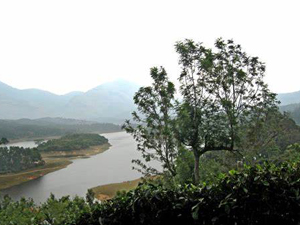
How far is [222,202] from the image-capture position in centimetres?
257

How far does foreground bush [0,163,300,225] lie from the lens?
249 cm

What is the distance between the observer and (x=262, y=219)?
97.7 inches

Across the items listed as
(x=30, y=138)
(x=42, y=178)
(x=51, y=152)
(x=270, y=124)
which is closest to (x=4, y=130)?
(x=30, y=138)

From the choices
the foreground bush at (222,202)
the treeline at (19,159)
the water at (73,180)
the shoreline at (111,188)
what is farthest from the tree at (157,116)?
the treeline at (19,159)

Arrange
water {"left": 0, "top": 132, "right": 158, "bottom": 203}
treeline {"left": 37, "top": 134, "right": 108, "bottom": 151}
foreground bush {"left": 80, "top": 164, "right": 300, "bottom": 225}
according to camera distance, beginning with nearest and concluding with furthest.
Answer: foreground bush {"left": 80, "top": 164, "right": 300, "bottom": 225} < water {"left": 0, "top": 132, "right": 158, "bottom": 203} < treeline {"left": 37, "top": 134, "right": 108, "bottom": 151}

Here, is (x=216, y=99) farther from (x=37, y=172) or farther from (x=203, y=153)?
(x=37, y=172)

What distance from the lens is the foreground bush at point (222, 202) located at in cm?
249

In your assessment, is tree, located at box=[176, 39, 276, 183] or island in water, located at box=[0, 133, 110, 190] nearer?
tree, located at box=[176, 39, 276, 183]

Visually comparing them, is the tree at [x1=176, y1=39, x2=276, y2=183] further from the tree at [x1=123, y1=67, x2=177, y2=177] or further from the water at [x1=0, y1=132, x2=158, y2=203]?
the water at [x1=0, y1=132, x2=158, y2=203]

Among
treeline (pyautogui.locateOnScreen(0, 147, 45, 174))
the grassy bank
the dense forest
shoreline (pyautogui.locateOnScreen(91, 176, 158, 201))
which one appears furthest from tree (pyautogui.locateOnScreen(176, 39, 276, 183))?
treeline (pyautogui.locateOnScreen(0, 147, 45, 174))

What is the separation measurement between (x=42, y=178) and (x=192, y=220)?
Answer: 48113 mm

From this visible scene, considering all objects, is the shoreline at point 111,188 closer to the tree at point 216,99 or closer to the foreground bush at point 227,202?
the tree at point 216,99

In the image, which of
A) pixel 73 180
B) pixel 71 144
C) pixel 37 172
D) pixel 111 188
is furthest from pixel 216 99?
pixel 71 144

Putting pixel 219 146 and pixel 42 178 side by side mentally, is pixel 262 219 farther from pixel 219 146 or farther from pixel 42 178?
pixel 42 178
